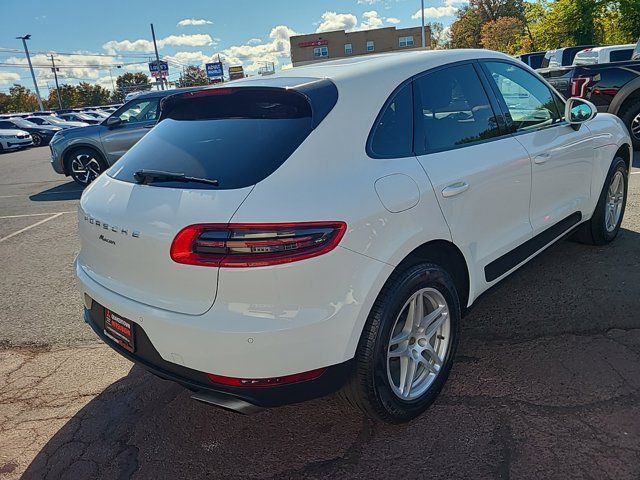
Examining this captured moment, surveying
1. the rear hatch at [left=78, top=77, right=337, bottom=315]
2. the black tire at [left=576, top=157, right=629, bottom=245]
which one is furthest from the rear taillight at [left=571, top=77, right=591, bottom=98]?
the rear hatch at [left=78, top=77, right=337, bottom=315]

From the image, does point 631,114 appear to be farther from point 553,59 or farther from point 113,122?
point 113,122

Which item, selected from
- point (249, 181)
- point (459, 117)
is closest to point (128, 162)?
point (249, 181)

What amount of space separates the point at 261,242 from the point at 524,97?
2519mm

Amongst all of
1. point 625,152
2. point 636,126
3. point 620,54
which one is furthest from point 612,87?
point 625,152

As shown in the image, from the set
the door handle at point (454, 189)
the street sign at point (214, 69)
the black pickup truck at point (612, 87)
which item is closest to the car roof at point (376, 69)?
the door handle at point (454, 189)

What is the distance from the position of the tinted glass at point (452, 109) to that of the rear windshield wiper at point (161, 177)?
110 centimetres

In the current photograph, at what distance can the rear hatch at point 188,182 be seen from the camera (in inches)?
83.8

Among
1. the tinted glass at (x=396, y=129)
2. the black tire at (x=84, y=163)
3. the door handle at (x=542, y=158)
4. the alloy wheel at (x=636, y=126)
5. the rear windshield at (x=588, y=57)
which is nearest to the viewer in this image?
the tinted glass at (x=396, y=129)

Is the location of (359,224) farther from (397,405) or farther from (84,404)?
(84,404)

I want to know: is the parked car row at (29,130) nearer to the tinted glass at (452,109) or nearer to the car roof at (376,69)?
the car roof at (376,69)

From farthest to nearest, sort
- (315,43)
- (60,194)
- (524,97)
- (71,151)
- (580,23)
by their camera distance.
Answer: (315,43) < (580,23) < (71,151) < (60,194) < (524,97)

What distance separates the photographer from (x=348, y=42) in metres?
75.7

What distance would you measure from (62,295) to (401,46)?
78668mm

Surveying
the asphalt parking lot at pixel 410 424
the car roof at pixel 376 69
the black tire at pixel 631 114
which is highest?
the car roof at pixel 376 69
